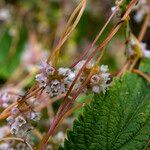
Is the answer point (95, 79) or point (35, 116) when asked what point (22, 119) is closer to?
point (35, 116)

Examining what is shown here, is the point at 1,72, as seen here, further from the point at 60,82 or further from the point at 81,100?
the point at 60,82

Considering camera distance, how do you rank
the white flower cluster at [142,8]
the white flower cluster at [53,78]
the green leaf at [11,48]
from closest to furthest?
the white flower cluster at [53,78] → the white flower cluster at [142,8] → the green leaf at [11,48]

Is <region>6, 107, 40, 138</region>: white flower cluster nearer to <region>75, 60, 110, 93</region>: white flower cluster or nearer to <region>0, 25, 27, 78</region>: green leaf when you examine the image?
<region>75, 60, 110, 93</region>: white flower cluster

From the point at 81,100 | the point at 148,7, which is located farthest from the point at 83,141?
the point at 148,7

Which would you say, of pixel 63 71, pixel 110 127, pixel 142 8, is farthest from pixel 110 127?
pixel 142 8

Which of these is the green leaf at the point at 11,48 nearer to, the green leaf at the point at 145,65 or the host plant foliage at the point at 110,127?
the green leaf at the point at 145,65

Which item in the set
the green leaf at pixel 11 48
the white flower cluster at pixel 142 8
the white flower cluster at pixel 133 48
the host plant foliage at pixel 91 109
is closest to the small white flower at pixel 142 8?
the white flower cluster at pixel 142 8

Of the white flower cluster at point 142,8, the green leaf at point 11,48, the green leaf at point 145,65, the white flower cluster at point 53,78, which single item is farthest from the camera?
the green leaf at point 11,48
